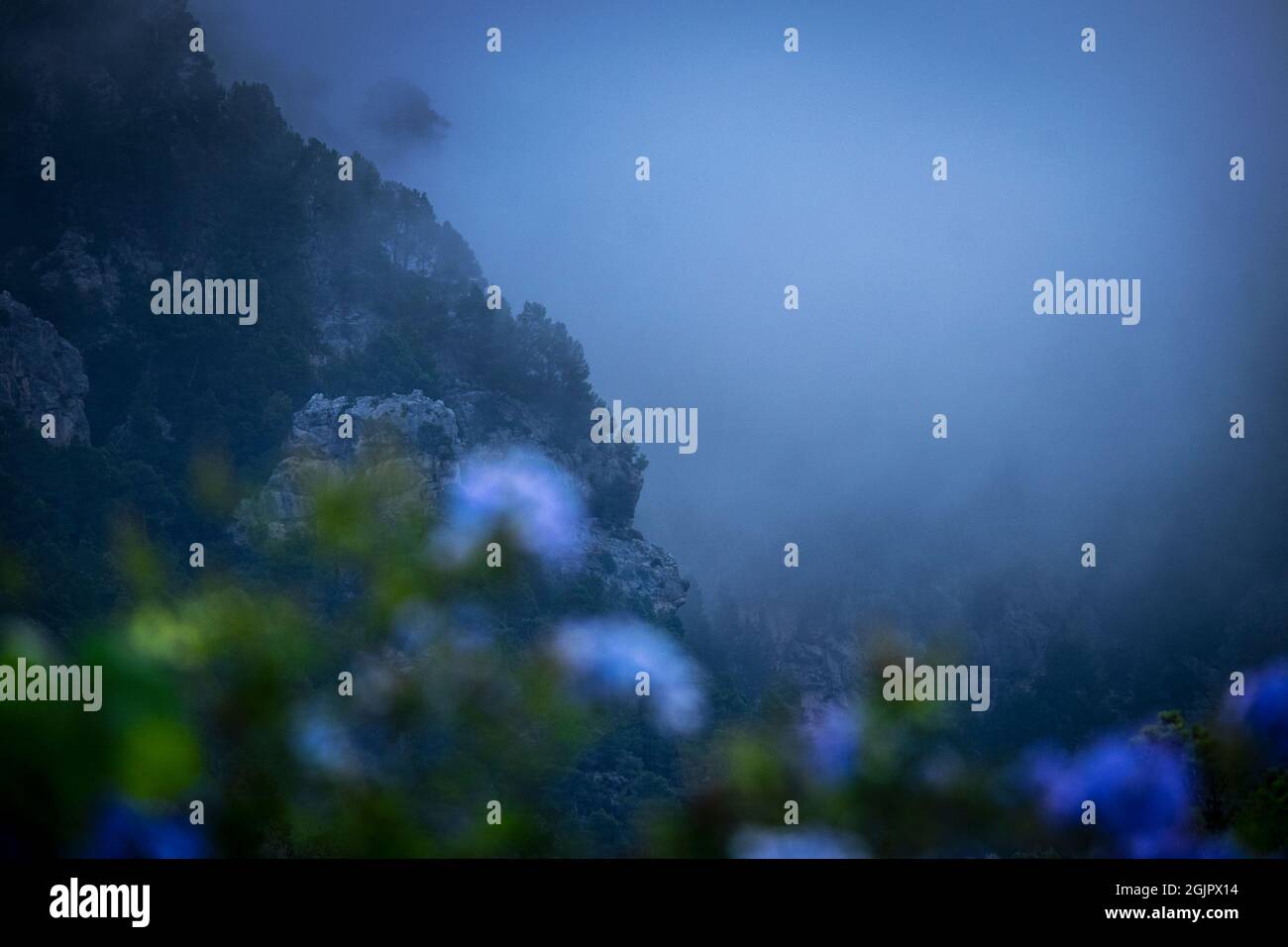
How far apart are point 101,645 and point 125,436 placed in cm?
280

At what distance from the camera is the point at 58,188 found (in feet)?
51.1

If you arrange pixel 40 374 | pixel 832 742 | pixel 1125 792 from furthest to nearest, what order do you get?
pixel 40 374 < pixel 832 742 < pixel 1125 792

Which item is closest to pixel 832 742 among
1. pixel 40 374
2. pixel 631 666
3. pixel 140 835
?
pixel 631 666

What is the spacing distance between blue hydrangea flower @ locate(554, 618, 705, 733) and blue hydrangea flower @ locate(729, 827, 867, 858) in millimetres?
1532

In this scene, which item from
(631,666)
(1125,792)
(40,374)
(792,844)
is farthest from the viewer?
(40,374)

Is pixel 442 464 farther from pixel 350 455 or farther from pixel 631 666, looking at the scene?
pixel 631 666

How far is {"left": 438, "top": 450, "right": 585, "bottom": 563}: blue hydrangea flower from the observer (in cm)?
1488

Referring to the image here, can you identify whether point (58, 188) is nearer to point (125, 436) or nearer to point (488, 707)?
point (125, 436)

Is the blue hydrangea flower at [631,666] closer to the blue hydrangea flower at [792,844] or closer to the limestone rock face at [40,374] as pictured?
the blue hydrangea flower at [792,844]

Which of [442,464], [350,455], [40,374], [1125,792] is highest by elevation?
[40,374]

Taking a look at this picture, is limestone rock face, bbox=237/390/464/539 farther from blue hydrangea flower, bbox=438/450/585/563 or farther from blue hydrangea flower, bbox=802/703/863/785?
blue hydrangea flower, bbox=802/703/863/785

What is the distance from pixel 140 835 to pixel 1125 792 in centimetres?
1147

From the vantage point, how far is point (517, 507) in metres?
15.1

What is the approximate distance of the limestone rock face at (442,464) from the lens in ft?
48.9
